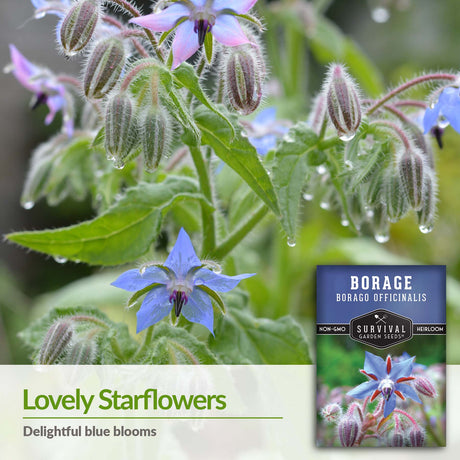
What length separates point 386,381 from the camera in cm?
87

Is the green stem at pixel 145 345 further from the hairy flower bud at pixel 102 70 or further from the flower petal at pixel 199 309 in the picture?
the hairy flower bud at pixel 102 70

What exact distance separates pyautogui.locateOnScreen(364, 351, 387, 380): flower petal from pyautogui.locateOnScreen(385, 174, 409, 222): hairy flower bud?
0.59 feet

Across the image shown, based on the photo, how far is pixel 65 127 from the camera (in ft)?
3.55

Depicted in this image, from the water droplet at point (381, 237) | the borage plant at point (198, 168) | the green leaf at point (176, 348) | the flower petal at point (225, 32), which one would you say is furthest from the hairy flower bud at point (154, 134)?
the water droplet at point (381, 237)

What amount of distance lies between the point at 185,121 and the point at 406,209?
1.02 feet

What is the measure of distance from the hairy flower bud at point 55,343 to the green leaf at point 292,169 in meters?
0.28

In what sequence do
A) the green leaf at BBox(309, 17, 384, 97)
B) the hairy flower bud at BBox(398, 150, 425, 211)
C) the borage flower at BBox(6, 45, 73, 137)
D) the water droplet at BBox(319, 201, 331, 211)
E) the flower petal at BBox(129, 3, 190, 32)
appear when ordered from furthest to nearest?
the green leaf at BBox(309, 17, 384, 97) < the borage flower at BBox(6, 45, 73, 137) < the water droplet at BBox(319, 201, 331, 211) < the hairy flower bud at BBox(398, 150, 425, 211) < the flower petal at BBox(129, 3, 190, 32)

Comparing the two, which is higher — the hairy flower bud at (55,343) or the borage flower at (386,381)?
the hairy flower bud at (55,343)

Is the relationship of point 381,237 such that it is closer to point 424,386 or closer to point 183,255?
point 424,386

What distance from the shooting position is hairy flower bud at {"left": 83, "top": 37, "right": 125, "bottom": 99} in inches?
29.1

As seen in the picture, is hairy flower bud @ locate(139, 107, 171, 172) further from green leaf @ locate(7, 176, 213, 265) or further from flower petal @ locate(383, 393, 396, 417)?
flower petal @ locate(383, 393, 396, 417)

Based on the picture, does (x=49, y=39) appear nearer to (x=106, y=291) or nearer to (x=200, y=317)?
(x=106, y=291)

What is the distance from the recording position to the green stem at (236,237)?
2.92 ft

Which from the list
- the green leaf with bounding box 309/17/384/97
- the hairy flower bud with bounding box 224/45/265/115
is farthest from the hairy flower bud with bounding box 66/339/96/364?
the green leaf with bounding box 309/17/384/97
